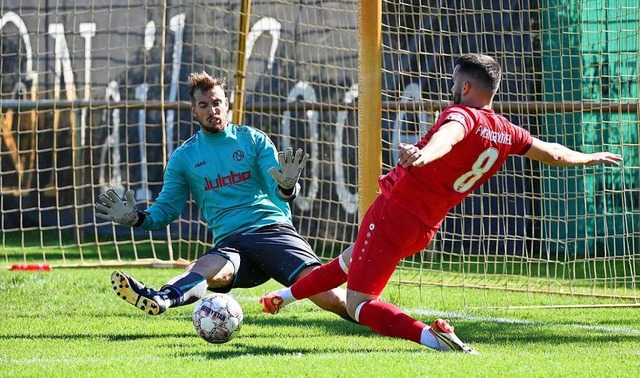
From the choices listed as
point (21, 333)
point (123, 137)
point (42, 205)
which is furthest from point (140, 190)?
point (21, 333)

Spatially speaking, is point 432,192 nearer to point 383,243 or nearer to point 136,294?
point 383,243

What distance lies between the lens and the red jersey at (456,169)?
596 centimetres

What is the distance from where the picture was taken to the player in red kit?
19.5 feet

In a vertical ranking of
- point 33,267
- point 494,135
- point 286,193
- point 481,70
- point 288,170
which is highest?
point 481,70

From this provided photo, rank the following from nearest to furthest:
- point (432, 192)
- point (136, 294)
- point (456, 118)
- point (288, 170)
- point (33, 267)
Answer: point (456, 118)
point (432, 192)
point (136, 294)
point (288, 170)
point (33, 267)

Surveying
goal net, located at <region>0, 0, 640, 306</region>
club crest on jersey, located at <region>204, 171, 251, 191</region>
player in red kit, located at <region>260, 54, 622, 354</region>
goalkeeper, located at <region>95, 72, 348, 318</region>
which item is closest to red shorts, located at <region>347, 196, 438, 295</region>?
player in red kit, located at <region>260, 54, 622, 354</region>

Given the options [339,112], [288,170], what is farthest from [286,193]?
[339,112]

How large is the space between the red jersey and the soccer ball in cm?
119

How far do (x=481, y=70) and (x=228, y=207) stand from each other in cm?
226

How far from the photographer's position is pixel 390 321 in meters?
6.06

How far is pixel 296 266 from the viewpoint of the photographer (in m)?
7.28

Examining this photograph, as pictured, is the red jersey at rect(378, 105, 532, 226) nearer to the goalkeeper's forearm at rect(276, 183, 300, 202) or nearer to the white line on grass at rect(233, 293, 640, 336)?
the goalkeeper's forearm at rect(276, 183, 300, 202)

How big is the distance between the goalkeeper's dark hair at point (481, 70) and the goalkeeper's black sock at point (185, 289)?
2.20 m

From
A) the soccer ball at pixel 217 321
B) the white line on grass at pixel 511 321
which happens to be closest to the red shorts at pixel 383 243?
the soccer ball at pixel 217 321
